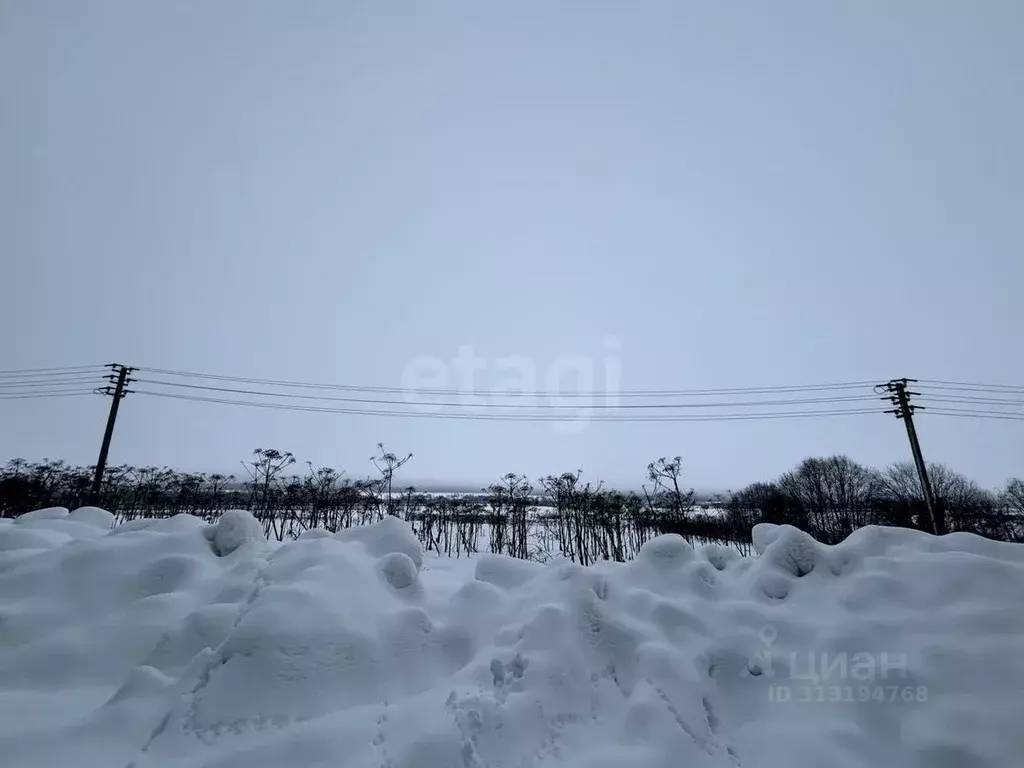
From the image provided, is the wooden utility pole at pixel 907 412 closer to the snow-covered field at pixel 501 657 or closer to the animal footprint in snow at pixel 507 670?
the snow-covered field at pixel 501 657

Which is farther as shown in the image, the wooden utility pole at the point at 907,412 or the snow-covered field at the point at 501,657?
the wooden utility pole at the point at 907,412

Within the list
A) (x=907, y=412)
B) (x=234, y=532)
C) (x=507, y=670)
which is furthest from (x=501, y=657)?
(x=907, y=412)

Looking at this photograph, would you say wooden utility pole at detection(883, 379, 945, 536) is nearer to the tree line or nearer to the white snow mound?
the tree line

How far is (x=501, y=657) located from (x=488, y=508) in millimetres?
14784

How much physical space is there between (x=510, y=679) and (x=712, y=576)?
1991mm

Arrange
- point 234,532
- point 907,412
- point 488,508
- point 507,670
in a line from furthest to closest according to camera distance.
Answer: point 488,508
point 907,412
point 234,532
point 507,670

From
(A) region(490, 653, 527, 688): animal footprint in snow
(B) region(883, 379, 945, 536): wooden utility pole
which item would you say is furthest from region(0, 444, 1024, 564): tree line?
(A) region(490, 653, 527, 688): animal footprint in snow

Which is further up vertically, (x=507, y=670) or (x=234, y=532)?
(x=234, y=532)

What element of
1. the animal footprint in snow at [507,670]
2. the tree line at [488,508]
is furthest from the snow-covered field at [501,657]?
the tree line at [488,508]

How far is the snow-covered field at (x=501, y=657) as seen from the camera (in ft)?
7.64

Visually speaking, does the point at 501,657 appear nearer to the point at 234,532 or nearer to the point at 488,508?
the point at 234,532

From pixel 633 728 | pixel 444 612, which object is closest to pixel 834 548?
pixel 633 728

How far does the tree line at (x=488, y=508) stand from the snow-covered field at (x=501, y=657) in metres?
8.57

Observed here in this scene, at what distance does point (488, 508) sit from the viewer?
1738 cm
